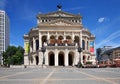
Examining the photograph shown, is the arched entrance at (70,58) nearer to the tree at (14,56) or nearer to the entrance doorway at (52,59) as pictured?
the entrance doorway at (52,59)

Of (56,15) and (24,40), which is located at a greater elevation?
(56,15)

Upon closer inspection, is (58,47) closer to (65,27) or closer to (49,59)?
(49,59)

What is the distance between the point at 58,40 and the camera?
95.4 m

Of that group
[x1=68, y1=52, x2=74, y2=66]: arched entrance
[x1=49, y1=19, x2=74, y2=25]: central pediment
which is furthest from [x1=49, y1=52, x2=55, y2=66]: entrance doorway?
[x1=49, y1=19, x2=74, y2=25]: central pediment

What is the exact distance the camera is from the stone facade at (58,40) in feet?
308

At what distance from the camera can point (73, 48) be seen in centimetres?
9431

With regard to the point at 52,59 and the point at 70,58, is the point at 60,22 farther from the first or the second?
the point at 70,58

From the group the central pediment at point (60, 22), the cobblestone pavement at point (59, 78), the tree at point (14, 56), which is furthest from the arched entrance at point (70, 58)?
the cobblestone pavement at point (59, 78)

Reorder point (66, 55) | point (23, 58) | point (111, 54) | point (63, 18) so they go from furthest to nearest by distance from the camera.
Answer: point (111, 54)
point (23, 58)
point (63, 18)
point (66, 55)

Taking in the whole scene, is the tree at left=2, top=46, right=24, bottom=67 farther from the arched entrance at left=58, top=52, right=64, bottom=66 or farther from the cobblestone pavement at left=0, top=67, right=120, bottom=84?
the cobblestone pavement at left=0, top=67, right=120, bottom=84

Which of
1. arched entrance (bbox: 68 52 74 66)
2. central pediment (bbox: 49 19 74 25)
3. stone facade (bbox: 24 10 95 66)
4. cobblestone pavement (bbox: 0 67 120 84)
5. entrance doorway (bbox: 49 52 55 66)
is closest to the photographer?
cobblestone pavement (bbox: 0 67 120 84)

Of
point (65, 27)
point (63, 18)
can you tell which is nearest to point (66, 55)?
point (65, 27)

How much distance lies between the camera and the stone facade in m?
93.9

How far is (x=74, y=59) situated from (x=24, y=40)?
37.6 m
